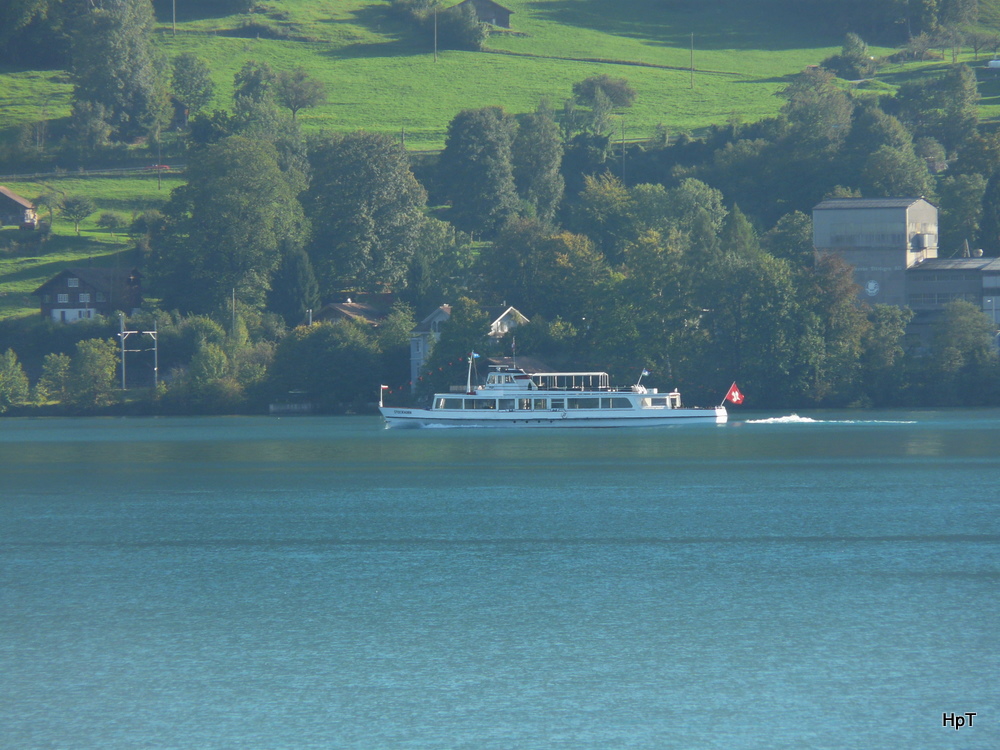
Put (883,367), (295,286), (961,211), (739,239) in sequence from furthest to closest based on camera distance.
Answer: (961,211)
(295,286)
(739,239)
(883,367)

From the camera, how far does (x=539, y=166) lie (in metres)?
155

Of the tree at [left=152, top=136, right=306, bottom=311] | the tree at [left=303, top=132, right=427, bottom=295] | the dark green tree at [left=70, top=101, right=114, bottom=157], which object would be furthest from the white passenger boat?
the dark green tree at [left=70, top=101, right=114, bottom=157]

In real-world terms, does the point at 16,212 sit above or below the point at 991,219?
above

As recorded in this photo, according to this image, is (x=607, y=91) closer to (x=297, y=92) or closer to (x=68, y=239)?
(x=297, y=92)

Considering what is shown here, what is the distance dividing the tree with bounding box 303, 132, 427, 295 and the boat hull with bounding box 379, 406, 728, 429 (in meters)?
41.7

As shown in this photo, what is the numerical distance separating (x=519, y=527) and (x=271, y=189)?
92044mm

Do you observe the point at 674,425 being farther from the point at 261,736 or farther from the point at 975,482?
the point at 261,736

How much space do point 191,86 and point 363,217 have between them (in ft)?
193

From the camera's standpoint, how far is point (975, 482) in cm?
5491

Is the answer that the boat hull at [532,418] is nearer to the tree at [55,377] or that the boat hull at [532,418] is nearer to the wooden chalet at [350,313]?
the wooden chalet at [350,313]

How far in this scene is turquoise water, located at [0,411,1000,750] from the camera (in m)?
21.6

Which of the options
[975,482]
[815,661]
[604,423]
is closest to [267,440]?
[604,423]

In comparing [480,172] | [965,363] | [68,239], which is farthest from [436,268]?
[965,363]

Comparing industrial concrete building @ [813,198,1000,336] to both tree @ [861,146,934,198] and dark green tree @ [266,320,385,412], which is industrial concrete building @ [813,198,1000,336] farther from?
dark green tree @ [266,320,385,412]
